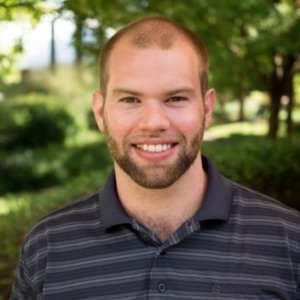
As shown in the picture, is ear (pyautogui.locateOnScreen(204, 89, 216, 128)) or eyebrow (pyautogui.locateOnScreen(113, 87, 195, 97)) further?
ear (pyautogui.locateOnScreen(204, 89, 216, 128))

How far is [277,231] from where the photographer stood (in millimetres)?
2105

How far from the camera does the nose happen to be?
6.53 ft

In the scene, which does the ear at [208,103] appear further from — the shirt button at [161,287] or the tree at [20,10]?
the tree at [20,10]

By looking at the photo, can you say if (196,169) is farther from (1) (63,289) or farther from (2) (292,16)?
(2) (292,16)

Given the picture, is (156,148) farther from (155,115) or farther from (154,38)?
(154,38)

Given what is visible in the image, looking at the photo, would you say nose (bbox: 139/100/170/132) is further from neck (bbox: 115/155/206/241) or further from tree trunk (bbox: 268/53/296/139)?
tree trunk (bbox: 268/53/296/139)

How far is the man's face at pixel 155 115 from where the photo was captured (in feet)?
6.61

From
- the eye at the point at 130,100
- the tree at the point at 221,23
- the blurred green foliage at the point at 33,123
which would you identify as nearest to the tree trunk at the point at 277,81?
the tree at the point at 221,23

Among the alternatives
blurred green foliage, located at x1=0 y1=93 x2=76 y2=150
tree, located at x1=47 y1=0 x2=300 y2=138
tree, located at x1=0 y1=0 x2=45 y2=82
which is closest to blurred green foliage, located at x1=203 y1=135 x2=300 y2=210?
tree, located at x1=47 y1=0 x2=300 y2=138

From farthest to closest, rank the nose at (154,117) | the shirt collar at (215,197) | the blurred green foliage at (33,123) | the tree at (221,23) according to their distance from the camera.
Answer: the blurred green foliage at (33,123)
the tree at (221,23)
the shirt collar at (215,197)
the nose at (154,117)

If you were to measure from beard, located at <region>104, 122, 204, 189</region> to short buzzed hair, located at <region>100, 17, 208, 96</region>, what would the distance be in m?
0.20

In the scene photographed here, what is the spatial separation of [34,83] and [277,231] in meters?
20.9

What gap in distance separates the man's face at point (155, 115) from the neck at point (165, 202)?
85mm

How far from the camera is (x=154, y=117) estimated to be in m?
1.99
